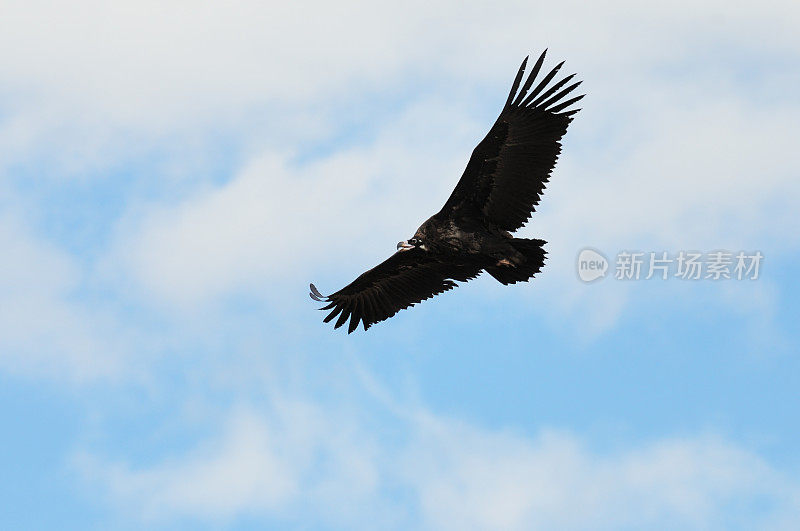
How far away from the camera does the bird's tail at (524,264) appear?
1897 cm

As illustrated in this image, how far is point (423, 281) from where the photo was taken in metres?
21.0

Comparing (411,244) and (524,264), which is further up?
(411,244)

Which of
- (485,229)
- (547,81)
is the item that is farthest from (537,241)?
(547,81)

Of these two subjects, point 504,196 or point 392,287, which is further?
point 392,287

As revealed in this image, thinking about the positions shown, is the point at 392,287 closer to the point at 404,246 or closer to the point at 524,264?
the point at 404,246

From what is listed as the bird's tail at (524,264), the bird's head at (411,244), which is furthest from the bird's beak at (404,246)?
the bird's tail at (524,264)

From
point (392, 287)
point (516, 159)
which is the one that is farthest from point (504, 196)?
point (392, 287)

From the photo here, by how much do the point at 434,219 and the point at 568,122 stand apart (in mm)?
2595

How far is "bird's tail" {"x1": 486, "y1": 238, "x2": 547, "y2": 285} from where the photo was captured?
19.0 m

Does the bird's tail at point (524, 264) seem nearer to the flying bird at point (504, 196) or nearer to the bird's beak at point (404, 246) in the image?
the flying bird at point (504, 196)

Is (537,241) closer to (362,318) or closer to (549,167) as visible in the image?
(549,167)

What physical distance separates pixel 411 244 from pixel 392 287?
1.79m

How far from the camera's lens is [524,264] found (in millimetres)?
19109

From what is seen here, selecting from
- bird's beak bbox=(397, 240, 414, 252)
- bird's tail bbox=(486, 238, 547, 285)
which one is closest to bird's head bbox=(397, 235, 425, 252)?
bird's beak bbox=(397, 240, 414, 252)
